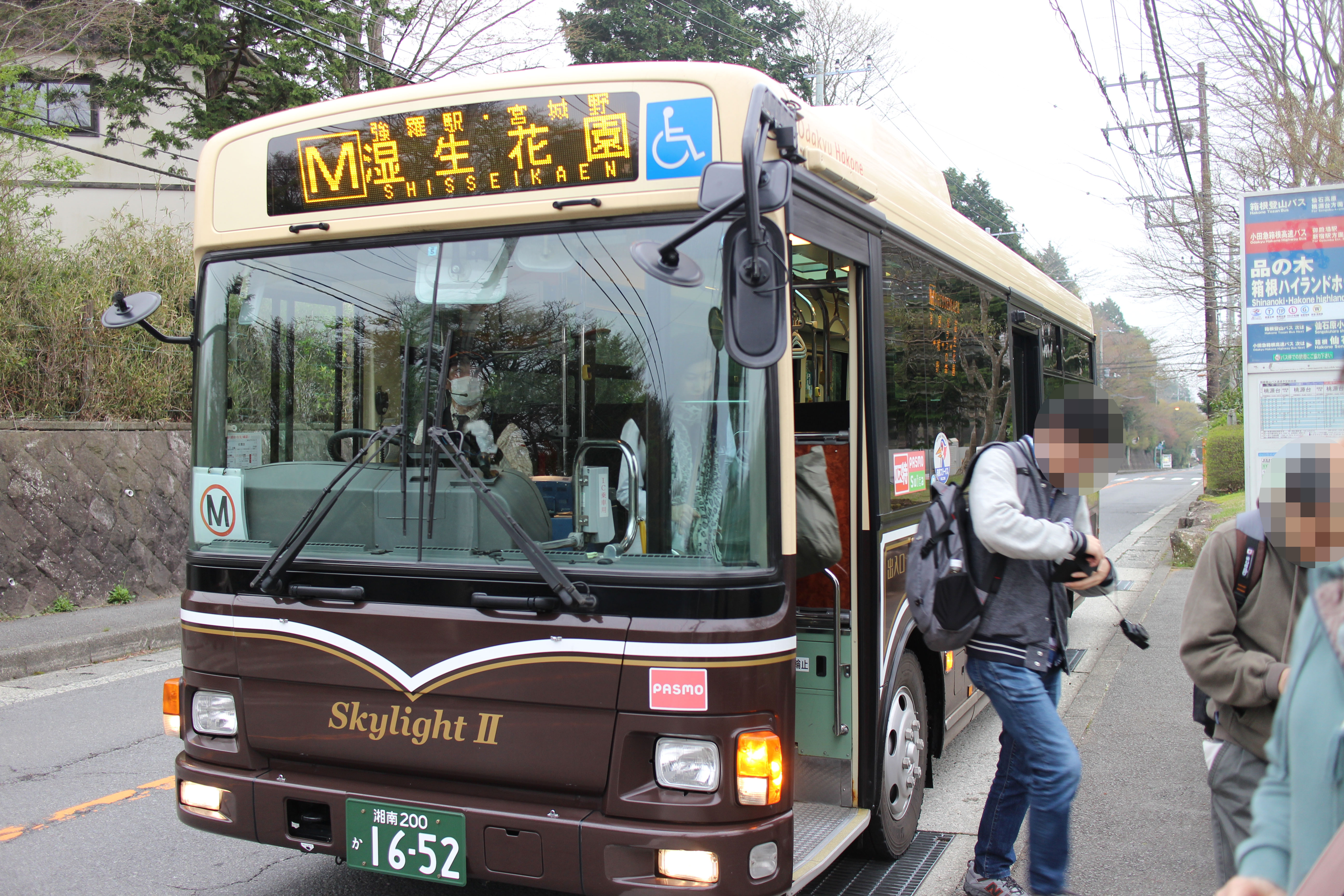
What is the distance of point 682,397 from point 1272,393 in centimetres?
574

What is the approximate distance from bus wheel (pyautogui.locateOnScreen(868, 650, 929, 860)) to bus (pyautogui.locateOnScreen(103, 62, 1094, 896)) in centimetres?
15

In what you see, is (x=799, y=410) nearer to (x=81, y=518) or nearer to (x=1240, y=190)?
(x=81, y=518)

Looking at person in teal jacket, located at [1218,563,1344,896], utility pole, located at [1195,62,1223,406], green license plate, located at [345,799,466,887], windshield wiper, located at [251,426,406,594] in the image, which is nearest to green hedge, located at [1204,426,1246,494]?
utility pole, located at [1195,62,1223,406]

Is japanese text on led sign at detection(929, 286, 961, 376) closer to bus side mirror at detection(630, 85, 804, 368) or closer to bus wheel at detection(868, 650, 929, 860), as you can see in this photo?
bus wheel at detection(868, 650, 929, 860)

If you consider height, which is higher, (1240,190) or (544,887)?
(1240,190)

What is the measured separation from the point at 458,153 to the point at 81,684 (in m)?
6.97

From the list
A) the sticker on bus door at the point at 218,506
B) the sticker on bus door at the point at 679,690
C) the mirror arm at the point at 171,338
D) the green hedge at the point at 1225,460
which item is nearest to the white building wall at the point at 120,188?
the mirror arm at the point at 171,338

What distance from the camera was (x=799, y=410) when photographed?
469cm

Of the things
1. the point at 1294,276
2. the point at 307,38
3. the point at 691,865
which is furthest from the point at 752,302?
the point at 307,38

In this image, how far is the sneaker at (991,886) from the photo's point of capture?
3795 millimetres

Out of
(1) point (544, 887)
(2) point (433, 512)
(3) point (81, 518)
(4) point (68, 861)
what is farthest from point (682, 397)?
(3) point (81, 518)

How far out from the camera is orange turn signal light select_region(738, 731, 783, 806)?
295cm

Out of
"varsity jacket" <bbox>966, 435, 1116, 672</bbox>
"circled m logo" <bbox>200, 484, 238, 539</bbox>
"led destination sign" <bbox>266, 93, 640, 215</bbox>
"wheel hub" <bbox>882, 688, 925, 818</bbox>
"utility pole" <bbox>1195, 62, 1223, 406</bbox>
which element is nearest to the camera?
"led destination sign" <bbox>266, 93, 640, 215</bbox>

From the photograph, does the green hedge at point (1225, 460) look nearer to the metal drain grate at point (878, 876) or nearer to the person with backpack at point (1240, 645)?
the metal drain grate at point (878, 876)
